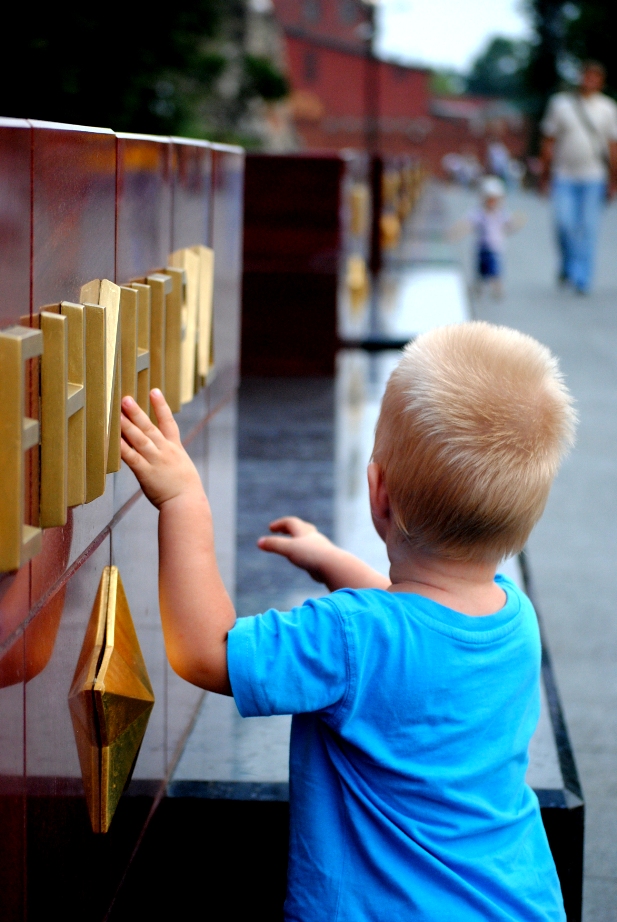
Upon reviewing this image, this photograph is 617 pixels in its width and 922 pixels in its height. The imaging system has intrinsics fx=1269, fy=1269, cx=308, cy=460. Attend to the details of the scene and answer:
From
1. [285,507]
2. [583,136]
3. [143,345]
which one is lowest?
[285,507]

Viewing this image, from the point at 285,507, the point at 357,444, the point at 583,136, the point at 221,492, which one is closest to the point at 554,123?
the point at 583,136

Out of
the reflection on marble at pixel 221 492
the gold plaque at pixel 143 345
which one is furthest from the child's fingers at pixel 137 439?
the reflection on marble at pixel 221 492

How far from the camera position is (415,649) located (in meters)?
1.57

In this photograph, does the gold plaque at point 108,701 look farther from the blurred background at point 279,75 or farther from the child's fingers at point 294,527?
the blurred background at point 279,75

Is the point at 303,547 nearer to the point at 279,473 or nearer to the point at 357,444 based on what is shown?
the point at 279,473

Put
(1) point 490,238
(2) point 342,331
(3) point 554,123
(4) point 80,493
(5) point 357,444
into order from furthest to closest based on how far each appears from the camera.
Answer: (1) point 490,238 < (3) point 554,123 < (2) point 342,331 < (5) point 357,444 < (4) point 80,493

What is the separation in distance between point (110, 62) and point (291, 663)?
60.7 feet

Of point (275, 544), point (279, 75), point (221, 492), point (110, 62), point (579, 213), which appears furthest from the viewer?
point (279, 75)

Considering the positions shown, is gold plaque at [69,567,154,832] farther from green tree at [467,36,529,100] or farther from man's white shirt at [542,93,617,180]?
green tree at [467,36,529,100]

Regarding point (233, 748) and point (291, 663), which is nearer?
point (291, 663)

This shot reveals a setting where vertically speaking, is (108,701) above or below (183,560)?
below

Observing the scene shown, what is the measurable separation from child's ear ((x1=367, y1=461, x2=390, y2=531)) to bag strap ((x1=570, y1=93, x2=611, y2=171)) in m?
10.7

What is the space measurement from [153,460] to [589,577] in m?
3.14

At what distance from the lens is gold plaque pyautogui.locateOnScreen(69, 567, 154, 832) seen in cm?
154
